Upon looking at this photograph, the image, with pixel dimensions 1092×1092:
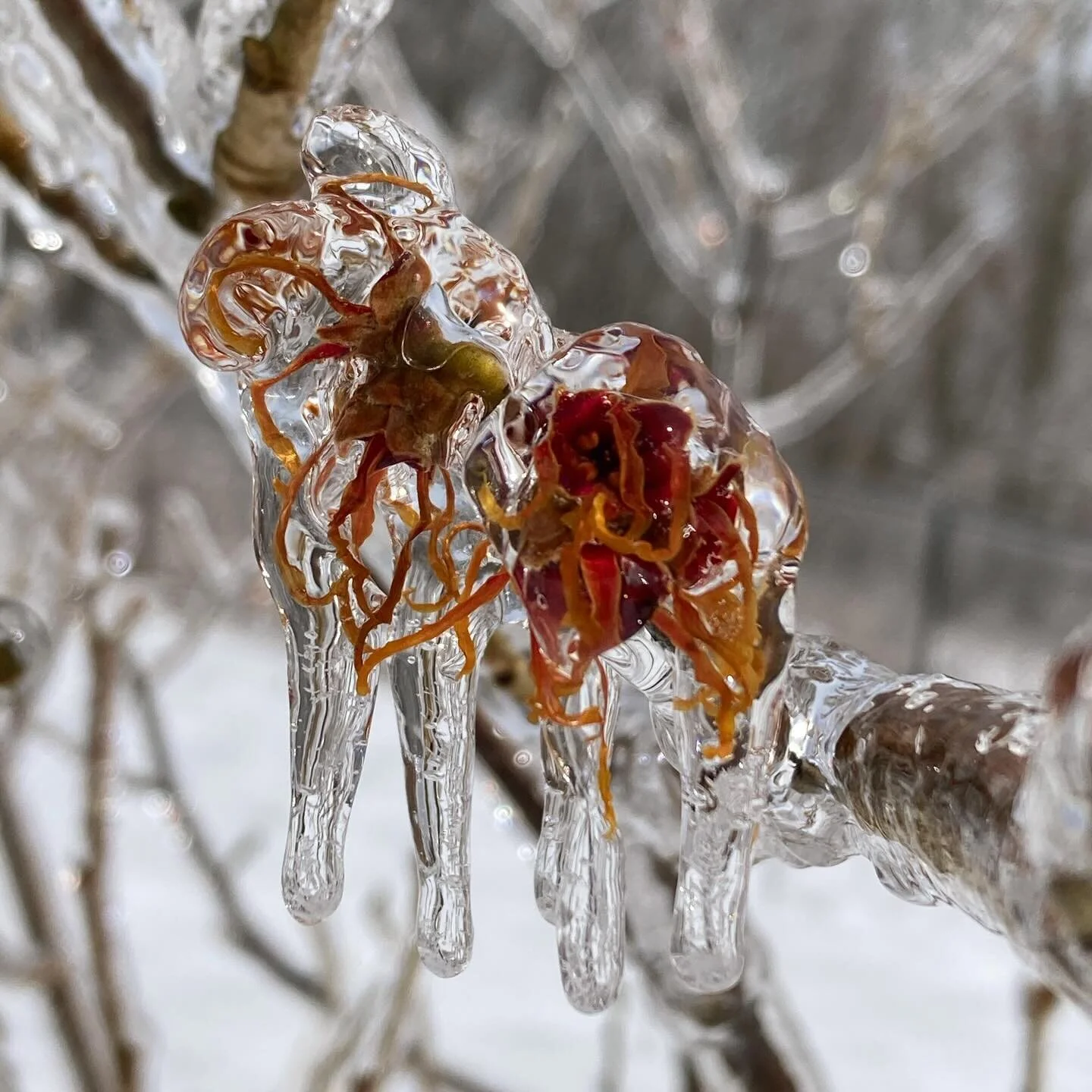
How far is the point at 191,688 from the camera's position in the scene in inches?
82.7

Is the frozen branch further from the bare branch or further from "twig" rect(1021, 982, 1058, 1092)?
the bare branch

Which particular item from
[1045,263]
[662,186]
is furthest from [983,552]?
[662,186]

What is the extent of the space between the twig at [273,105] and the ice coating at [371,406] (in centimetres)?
8

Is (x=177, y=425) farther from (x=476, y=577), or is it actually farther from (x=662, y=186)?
(x=476, y=577)

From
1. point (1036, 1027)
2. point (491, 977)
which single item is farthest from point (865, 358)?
point (491, 977)

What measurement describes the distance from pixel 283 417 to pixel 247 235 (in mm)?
27

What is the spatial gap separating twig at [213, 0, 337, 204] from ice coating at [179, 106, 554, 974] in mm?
80

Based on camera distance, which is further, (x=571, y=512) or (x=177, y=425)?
(x=177, y=425)

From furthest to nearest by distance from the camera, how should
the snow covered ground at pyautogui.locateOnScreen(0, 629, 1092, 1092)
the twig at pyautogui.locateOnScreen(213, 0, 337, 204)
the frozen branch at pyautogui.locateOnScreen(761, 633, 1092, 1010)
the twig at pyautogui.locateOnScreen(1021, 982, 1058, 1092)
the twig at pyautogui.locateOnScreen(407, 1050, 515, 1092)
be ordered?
1. the snow covered ground at pyautogui.locateOnScreen(0, 629, 1092, 1092)
2. the twig at pyautogui.locateOnScreen(407, 1050, 515, 1092)
3. the twig at pyautogui.locateOnScreen(1021, 982, 1058, 1092)
4. the twig at pyautogui.locateOnScreen(213, 0, 337, 204)
5. the frozen branch at pyautogui.locateOnScreen(761, 633, 1092, 1010)

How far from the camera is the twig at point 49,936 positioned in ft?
1.64

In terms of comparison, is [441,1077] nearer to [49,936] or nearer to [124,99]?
[49,936]

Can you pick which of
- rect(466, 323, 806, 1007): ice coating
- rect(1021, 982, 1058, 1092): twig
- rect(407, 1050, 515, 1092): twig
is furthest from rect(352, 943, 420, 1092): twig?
rect(466, 323, 806, 1007): ice coating

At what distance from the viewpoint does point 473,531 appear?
15 centimetres

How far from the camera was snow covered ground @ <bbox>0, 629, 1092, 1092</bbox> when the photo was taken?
121cm
